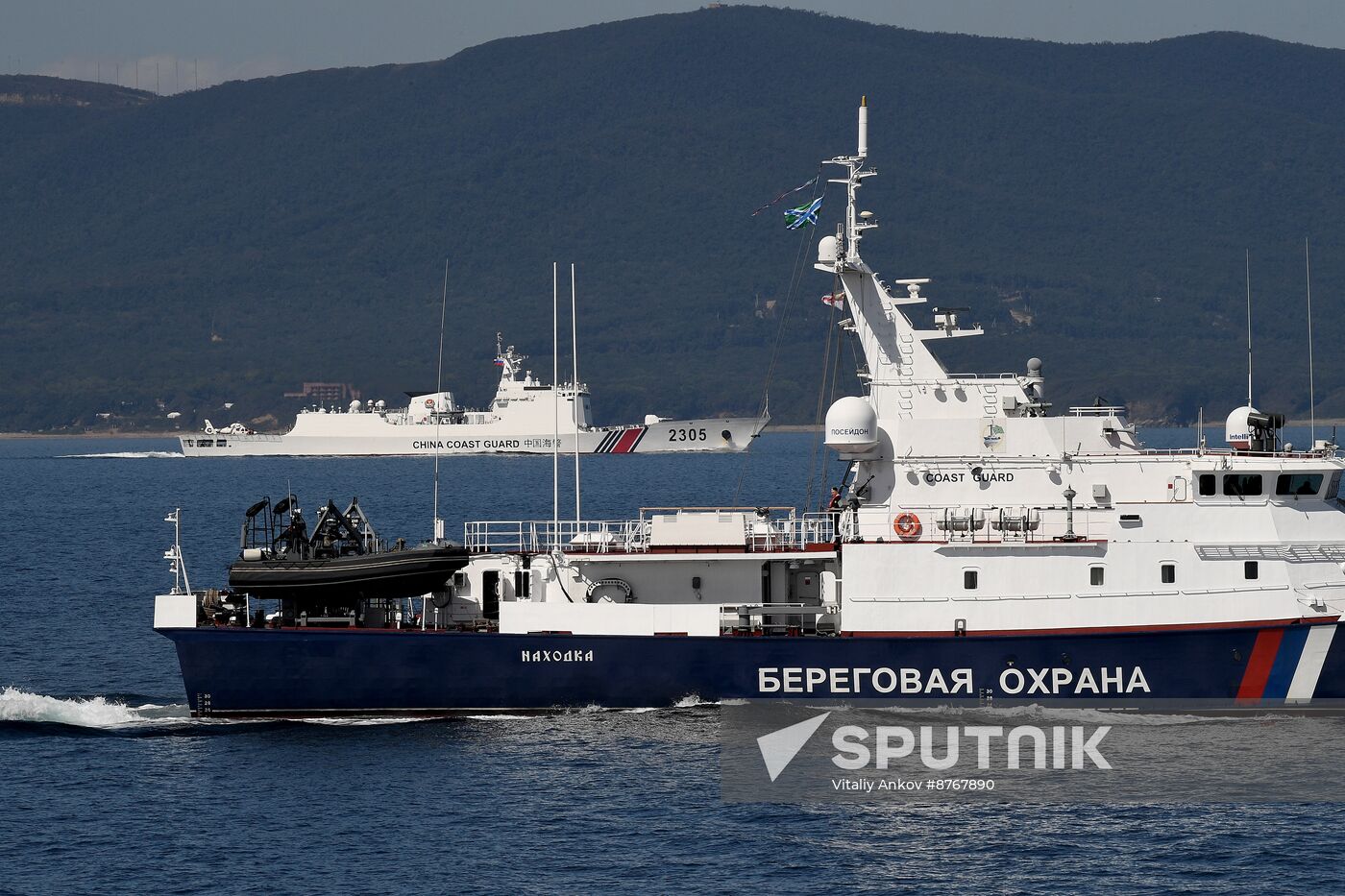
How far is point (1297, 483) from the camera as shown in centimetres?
2591

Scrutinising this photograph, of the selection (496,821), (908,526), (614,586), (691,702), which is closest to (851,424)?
→ (908,526)

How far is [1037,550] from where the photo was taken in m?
25.6

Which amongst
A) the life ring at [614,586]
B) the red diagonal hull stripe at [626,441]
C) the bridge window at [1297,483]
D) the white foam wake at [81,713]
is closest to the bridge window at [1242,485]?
the bridge window at [1297,483]

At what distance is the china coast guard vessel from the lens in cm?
2528

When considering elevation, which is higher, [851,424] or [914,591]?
[851,424]

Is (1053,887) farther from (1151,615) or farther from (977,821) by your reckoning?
(1151,615)

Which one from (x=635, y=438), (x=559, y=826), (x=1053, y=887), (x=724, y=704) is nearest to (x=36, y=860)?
(x=559, y=826)

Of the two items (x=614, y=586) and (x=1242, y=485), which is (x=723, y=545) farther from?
(x=1242, y=485)

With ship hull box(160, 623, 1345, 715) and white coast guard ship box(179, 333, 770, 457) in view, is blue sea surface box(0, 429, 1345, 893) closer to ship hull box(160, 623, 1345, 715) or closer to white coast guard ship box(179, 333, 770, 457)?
ship hull box(160, 623, 1345, 715)

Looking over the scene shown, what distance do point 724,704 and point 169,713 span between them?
8873 mm

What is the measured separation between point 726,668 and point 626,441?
100073 mm

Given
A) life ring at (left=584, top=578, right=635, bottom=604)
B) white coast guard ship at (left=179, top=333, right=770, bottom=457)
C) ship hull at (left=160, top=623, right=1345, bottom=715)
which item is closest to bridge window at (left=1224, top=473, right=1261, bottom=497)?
ship hull at (left=160, top=623, right=1345, bottom=715)

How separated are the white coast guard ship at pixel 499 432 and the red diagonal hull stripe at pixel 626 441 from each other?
7 centimetres

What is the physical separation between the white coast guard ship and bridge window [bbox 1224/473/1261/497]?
95613mm
